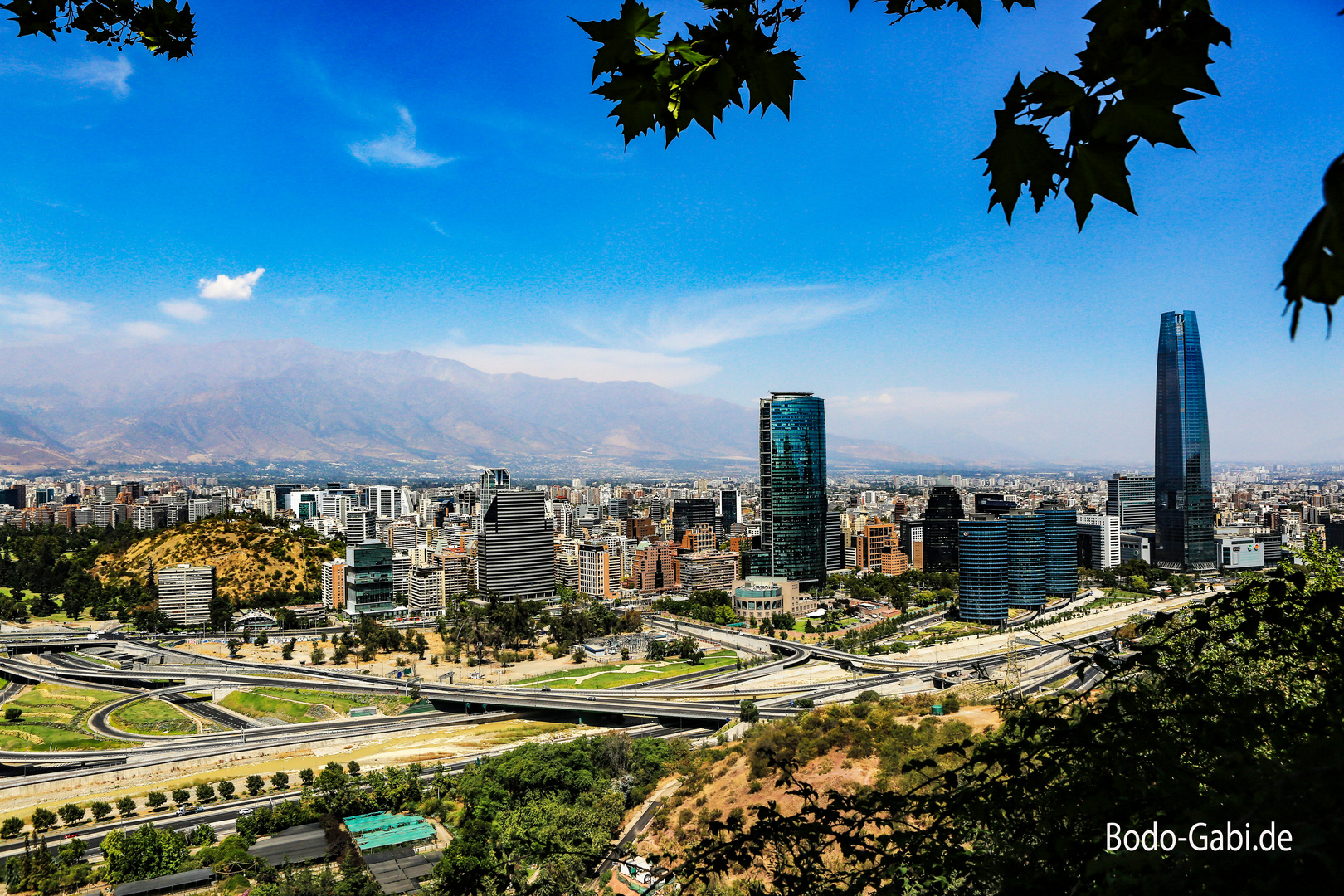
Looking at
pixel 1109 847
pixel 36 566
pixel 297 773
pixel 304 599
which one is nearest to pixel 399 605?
pixel 304 599

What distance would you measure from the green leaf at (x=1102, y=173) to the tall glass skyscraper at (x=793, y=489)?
4292 cm

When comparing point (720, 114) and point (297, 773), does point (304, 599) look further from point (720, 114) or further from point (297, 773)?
point (720, 114)

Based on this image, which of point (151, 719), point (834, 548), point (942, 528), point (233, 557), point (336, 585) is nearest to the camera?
point (151, 719)

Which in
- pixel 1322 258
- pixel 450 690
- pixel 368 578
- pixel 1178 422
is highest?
pixel 1178 422

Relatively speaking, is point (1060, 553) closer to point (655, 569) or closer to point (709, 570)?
point (709, 570)

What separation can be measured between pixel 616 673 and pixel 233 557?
2595 cm

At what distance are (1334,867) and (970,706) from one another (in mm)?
16953

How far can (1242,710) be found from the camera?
181cm

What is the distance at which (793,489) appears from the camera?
143 feet

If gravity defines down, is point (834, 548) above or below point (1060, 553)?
below

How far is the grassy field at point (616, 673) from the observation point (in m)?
26.2

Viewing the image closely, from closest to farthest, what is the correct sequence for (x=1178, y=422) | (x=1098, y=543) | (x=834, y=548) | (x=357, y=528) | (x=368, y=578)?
(x=368, y=578), (x=834, y=548), (x=1098, y=543), (x=357, y=528), (x=1178, y=422)

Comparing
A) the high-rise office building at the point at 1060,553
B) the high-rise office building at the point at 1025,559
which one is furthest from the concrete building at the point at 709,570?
the high-rise office building at the point at 1060,553

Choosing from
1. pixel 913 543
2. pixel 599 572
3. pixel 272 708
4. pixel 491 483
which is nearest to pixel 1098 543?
pixel 913 543
